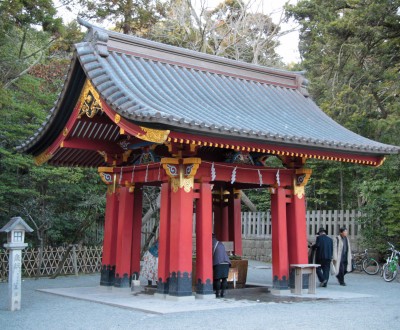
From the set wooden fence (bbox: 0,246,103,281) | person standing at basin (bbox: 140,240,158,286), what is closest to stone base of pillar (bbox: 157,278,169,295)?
person standing at basin (bbox: 140,240,158,286)

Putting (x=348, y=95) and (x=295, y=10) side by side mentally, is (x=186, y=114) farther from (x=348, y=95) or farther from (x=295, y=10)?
(x=295, y=10)

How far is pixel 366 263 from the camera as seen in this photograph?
62.7 ft

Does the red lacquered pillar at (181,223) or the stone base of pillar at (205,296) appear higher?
the red lacquered pillar at (181,223)

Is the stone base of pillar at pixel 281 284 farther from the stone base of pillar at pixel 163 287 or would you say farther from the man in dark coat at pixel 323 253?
the stone base of pillar at pixel 163 287

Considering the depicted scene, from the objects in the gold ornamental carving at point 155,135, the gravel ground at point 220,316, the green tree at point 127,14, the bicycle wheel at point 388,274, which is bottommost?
the gravel ground at point 220,316

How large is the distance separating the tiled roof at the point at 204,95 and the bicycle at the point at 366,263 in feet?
21.6

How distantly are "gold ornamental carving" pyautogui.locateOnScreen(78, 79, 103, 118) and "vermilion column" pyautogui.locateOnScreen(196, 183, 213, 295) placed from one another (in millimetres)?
2806

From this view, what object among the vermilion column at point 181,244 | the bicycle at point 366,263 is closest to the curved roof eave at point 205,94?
the vermilion column at point 181,244

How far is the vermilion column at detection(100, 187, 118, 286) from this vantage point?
13633 mm

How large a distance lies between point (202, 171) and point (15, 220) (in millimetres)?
3929

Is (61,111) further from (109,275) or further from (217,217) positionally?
(217,217)

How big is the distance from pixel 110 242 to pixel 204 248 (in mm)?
3093

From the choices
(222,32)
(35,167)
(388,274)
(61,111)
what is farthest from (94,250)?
(222,32)

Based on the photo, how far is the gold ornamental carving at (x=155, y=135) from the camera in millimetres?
9977
